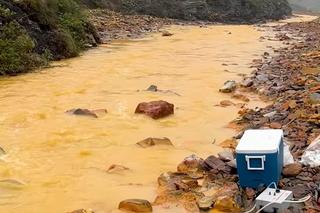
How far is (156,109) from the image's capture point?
870 cm

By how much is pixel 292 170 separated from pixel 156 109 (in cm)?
383

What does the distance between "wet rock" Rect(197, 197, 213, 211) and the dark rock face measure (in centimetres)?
3180

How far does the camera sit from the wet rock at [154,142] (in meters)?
7.05

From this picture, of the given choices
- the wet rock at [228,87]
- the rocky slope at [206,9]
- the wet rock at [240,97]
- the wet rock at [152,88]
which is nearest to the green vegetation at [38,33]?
the wet rock at [152,88]

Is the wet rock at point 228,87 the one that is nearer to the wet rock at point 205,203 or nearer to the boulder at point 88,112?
the boulder at point 88,112

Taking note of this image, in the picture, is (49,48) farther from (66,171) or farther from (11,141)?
(66,171)

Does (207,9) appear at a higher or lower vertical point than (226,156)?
lower

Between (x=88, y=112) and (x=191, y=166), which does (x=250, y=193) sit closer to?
(x=191, y=166)

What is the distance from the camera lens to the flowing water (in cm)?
554

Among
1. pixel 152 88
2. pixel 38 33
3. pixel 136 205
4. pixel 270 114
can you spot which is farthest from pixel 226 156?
pixel 38 33

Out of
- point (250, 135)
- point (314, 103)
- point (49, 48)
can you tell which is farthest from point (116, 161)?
point (49, 48)

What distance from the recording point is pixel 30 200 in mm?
5289

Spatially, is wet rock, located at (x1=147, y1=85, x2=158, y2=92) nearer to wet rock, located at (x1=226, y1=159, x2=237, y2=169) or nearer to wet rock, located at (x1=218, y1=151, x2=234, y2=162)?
wet rock, located at (x1=218, y1=151, x2=234, y2=162)

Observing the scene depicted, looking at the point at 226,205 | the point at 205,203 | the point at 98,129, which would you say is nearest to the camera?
the point at 226,205
